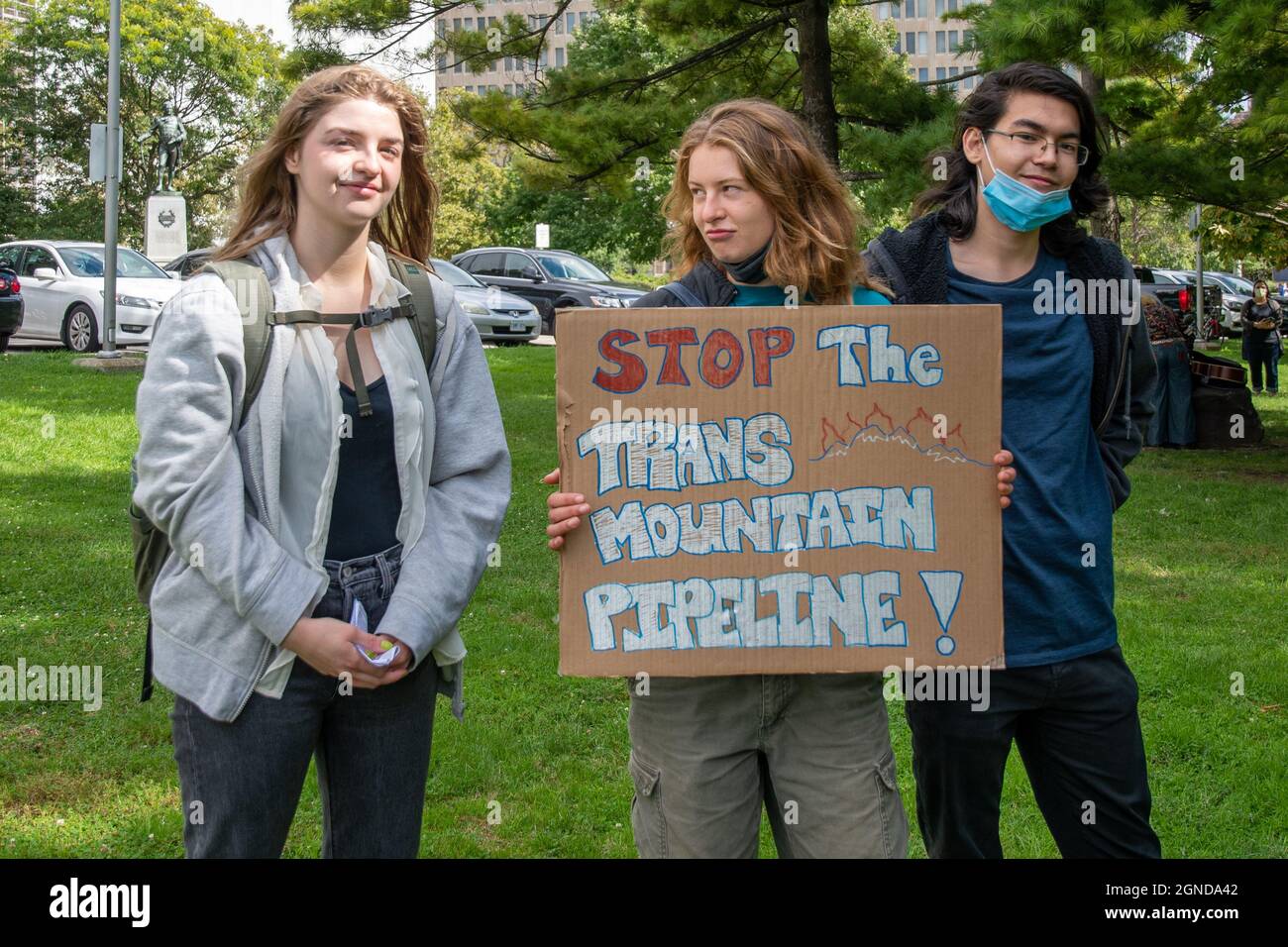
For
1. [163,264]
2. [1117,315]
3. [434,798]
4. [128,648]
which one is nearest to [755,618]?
[1117,315]

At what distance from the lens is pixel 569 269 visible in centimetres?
2347

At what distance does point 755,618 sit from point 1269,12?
7112mm

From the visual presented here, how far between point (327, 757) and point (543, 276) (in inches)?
821

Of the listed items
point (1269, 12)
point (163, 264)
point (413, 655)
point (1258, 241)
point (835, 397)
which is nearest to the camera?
point (413, 655)

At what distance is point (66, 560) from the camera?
24.1 ft

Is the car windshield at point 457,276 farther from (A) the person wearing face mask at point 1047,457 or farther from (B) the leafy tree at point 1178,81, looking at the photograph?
(A) the person wearing face mask at point 1047,457

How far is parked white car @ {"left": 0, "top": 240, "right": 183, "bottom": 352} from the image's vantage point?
59.3ft

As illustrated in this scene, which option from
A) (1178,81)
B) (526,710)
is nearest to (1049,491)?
(526,710)

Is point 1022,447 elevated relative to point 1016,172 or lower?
lower

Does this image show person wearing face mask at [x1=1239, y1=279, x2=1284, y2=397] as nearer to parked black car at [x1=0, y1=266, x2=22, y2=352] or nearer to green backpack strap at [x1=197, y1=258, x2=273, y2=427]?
parked black car at [x1=0, y1=266, x2=22, y2=352]

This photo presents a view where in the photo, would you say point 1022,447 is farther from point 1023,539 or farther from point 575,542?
point 575,542

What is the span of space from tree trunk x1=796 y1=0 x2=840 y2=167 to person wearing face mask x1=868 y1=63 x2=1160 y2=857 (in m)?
8.64

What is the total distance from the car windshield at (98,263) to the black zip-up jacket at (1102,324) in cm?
1763

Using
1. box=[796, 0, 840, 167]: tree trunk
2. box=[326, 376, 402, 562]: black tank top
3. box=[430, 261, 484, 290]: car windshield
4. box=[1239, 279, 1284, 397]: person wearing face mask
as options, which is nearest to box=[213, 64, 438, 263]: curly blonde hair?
box=[326, 376, 402, 562]: black tank top
